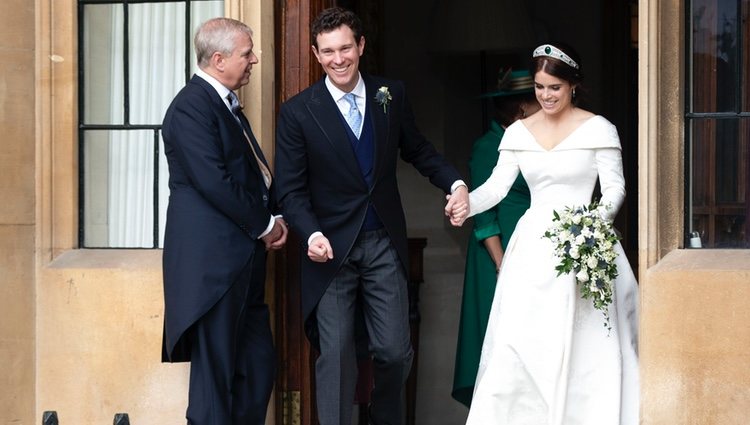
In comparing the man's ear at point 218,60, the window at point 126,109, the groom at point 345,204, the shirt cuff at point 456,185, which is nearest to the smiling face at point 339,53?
the groom at point 345,204

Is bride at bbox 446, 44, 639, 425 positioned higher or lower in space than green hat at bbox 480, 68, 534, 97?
lower

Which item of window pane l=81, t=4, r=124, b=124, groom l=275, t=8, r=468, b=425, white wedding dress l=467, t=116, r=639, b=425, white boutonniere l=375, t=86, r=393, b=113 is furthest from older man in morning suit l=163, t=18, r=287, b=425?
white wedding dress l=467, t=116, r=639, b=425

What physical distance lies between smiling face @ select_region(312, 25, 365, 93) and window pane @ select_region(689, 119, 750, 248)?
4.87 ft

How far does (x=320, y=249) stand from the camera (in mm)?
6355

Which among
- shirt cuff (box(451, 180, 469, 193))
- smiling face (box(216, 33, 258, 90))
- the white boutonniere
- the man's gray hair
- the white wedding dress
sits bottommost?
the white wedding dress

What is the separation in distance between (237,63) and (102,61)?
1030mm

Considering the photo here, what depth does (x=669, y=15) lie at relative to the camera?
647cm

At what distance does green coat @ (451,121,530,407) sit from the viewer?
7.50 meters

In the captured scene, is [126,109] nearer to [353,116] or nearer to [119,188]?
[119,188]

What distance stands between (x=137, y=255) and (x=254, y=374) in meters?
0.92

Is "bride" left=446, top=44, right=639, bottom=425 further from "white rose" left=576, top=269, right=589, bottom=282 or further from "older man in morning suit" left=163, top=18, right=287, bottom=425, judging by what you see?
"older man in morning suit" left=163, top=18, right=287, bottom=425

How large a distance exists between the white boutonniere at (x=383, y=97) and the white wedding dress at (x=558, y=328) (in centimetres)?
63

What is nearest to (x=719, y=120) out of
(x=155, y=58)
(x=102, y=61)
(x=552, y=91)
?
(x=552, y=91)

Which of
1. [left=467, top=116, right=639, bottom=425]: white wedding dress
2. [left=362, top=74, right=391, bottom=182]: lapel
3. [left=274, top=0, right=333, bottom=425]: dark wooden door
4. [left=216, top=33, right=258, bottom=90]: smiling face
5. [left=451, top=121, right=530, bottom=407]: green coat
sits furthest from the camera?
[left=451, top=121, right=530, bottom=407]: green coat
